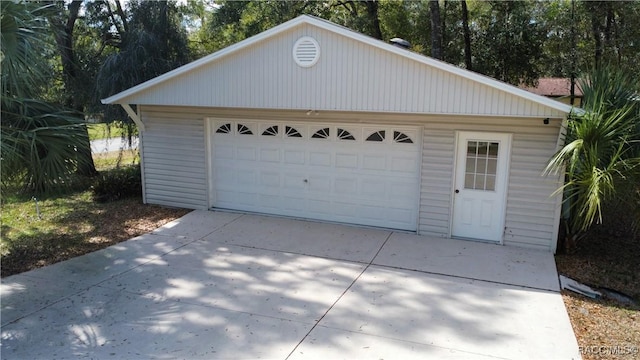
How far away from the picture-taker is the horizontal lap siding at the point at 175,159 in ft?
31.9

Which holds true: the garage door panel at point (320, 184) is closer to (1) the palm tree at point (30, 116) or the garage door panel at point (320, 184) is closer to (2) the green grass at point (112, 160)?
(1) the palm tree at point (30, 116)

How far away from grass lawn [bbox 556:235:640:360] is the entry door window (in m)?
→ 1.64

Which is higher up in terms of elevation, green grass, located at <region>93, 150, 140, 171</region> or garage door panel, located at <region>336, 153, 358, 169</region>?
garage door panel, located at <region>336, 153, 358, 169</region>

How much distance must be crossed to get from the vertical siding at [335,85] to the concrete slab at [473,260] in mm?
2235

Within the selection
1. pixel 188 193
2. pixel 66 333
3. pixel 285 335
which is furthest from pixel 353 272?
pixel 188 193

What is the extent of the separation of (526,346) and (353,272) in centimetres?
253

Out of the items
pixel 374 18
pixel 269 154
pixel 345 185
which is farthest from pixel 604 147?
pixel 374 18

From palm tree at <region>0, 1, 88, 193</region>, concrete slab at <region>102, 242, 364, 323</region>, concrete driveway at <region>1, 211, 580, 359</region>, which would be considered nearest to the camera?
concrete driveway at <region>1, 211, 580, 359</region>

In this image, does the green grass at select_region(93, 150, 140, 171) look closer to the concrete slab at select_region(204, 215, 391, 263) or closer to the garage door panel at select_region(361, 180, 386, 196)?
the concrete slab at select_region(204, 215, 391, 263)

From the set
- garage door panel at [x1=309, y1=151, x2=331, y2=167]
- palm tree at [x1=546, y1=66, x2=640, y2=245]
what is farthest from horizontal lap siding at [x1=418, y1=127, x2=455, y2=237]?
garage door panel at [x1=309, y1=151, x2=331, y2=167]

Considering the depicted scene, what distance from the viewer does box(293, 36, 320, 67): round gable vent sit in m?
7.79

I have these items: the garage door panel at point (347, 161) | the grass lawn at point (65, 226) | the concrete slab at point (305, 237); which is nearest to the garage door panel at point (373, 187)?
the garage door panel at point (347, 161)

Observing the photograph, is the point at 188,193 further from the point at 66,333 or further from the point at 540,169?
the point at 540,169

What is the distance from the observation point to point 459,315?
17.0 ft
